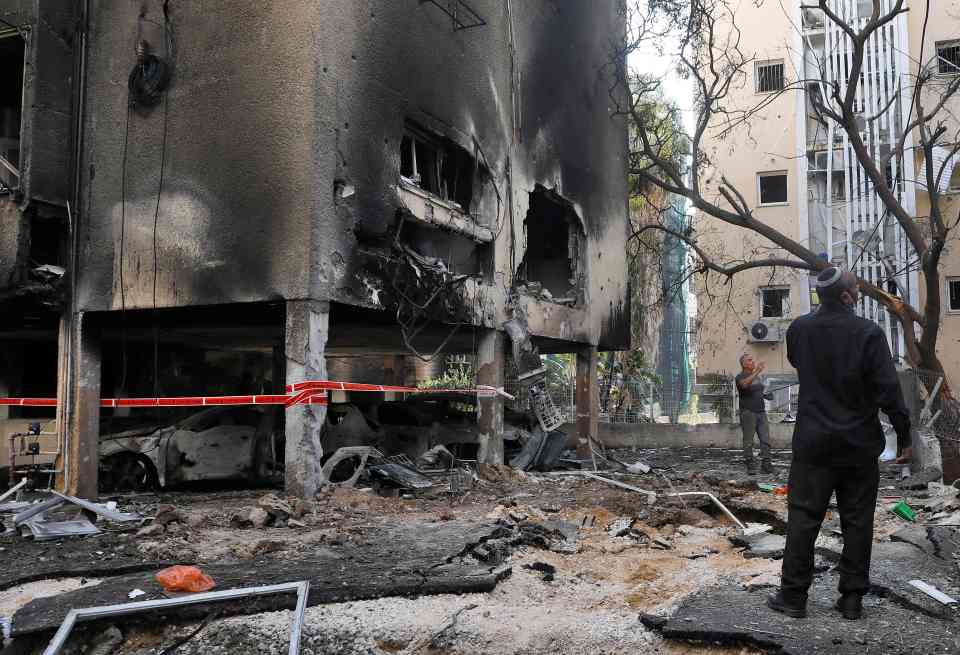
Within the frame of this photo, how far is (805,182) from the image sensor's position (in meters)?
23.9

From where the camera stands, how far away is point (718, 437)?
1919 centimetres

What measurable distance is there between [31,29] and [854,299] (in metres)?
10.8

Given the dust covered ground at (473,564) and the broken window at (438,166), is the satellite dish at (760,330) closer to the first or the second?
the broken window at (438,166)

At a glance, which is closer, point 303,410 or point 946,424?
point 303,410

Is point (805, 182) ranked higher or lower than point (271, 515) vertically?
higher

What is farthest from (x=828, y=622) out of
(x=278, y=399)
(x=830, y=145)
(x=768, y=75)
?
(x=768, y=75)

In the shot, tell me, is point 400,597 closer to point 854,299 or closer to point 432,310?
point 854,299

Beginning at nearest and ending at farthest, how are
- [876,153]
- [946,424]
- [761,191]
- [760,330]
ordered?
[946,424] → [760,330] → [876,153] → [761,191]

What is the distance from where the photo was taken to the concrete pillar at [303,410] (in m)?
9.18

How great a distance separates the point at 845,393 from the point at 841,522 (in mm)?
665

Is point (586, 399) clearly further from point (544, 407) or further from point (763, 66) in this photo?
point (763, 66)

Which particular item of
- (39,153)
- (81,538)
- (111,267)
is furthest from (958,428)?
(39,153)

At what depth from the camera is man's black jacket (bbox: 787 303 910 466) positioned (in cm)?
416

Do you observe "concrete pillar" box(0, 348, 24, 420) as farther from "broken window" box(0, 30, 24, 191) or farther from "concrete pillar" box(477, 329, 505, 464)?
"concrete pillar" box(477, 329, 505, 464)
